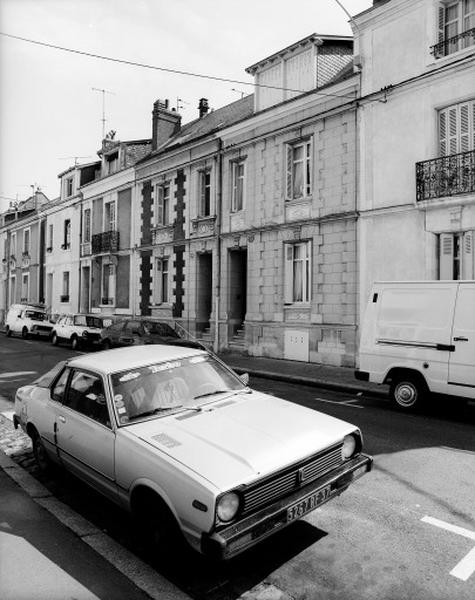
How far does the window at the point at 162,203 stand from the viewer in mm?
23406

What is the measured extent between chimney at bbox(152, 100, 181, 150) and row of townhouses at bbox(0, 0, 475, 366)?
0.23ft

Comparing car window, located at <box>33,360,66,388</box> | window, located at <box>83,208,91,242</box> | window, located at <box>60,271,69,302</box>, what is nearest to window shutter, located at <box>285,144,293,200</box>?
car window, located at <box>33,360,66,388</box>

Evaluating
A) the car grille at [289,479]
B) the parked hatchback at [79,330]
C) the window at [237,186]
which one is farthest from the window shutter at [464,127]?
the parked hatchback at [79,330]

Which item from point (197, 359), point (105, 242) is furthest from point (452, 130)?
point (105, 242)

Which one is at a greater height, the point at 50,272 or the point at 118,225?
the point at 118,225

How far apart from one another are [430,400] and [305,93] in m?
11.3

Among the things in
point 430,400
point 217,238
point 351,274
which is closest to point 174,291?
point 217,238

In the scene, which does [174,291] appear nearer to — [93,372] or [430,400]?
[430,400]

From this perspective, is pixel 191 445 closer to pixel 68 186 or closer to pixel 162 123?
pixel 162 123

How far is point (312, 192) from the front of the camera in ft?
53.6

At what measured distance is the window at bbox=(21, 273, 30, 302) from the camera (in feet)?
125

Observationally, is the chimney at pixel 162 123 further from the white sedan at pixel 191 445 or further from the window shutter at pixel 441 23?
the white sedan at pixel 191 445

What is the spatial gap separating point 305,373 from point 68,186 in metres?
25.0

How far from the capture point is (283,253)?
17.3 metres
